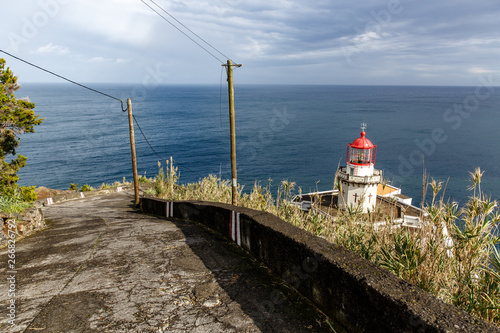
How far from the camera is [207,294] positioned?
14.7 feet

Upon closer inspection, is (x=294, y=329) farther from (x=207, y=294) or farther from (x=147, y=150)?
(x=147, y=150)

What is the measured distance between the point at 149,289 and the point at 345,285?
2859mm

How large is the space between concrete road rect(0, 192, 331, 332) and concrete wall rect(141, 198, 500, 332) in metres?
0.25

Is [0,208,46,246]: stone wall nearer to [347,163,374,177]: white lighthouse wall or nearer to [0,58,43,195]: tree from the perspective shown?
[0,58,43,195]: tree

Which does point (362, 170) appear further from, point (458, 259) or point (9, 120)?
point (9, 120)

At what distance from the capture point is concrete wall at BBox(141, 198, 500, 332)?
2.67m

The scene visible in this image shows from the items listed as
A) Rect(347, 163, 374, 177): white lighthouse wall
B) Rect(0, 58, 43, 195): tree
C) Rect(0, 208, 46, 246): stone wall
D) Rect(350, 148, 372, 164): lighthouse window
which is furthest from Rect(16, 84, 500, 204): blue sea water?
Rect(0, 208, 46, 246): stone wall

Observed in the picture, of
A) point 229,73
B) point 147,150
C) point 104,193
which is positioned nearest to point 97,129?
point 147,150

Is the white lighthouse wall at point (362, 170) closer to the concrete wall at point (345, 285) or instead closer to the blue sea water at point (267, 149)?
the blue sea water at point (267, 149)

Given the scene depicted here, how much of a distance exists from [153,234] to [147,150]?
5602 cm

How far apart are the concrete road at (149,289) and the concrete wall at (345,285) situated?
25 centimetres

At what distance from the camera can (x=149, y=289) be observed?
4.69 meters

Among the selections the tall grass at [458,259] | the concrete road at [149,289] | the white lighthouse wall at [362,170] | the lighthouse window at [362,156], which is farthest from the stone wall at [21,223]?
the lighthouse window at [362,156]

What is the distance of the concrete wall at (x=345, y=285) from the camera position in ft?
8.76
